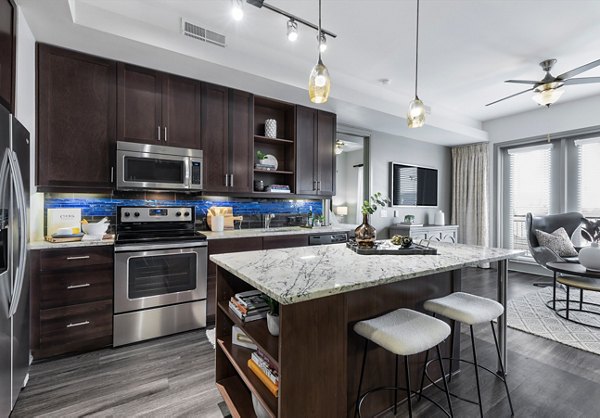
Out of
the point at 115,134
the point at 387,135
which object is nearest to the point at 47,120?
the point at 115,134

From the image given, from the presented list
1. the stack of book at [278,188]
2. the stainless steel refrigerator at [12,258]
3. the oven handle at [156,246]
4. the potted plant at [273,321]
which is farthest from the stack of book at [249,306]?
the stack of book at [278,188]

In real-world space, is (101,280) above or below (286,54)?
below

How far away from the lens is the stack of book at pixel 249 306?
149 centimetres

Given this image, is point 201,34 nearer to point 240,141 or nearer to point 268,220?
point 240,141

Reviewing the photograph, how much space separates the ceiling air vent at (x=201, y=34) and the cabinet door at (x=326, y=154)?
1673 mm

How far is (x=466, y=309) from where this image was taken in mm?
1594

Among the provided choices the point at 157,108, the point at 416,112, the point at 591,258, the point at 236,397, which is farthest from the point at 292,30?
the point at 591,258

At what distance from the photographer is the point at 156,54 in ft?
8.32

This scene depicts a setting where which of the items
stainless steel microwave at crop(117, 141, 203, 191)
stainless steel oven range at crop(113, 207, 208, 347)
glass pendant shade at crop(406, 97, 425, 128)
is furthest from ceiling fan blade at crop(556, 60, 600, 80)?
stainless steel oven range at crop(113, 207, 208, 347)

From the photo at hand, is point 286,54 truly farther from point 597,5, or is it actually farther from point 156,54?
point 597,5

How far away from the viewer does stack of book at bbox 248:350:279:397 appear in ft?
4.14

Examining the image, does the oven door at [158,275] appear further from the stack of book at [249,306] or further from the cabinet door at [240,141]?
the stack of book at [249,306]

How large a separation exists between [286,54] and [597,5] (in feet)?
8.85

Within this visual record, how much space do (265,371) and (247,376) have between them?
0.36ft
